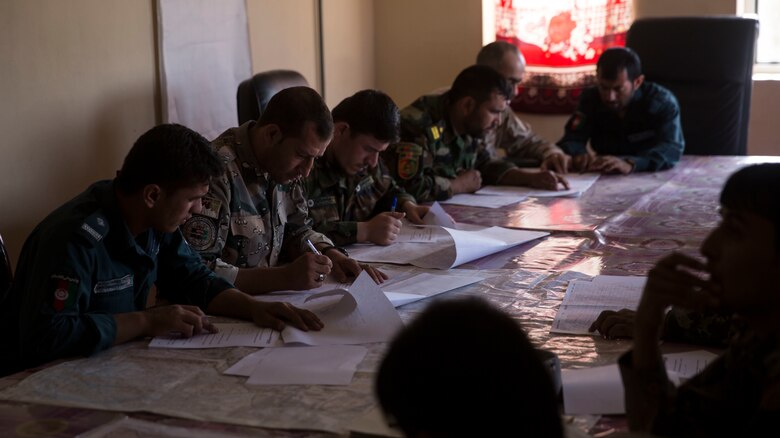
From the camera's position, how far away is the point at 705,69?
13.2 feet

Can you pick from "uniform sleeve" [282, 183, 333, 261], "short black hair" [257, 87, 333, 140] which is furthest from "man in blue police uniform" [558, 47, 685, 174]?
"short black hair" [257, 87, 333, 140]

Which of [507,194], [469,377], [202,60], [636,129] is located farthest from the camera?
[636,129]

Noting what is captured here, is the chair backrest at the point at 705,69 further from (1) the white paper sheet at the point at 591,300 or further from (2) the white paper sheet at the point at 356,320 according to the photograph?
(2) the white paper sheet at the point at 356,320

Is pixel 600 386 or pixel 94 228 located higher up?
pixel 94 228

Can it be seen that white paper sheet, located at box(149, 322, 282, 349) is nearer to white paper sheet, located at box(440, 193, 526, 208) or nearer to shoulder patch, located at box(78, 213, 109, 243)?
shoulder patch, located at box(78, 213, 109, 243)

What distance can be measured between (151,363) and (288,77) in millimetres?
1908

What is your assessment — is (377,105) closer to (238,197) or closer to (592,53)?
(238,197)

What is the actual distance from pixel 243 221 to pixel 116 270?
1.46ft

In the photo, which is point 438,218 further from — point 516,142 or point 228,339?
point 516,142

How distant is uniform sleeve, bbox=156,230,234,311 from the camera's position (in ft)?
6.14

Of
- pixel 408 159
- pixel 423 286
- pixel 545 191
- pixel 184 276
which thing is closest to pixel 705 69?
pixel 545 191

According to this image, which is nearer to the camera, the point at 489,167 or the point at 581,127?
the point at 489,167

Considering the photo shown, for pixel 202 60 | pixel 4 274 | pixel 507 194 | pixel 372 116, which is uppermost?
pixel 202 60

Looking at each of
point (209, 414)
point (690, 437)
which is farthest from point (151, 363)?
point (690, 437)
